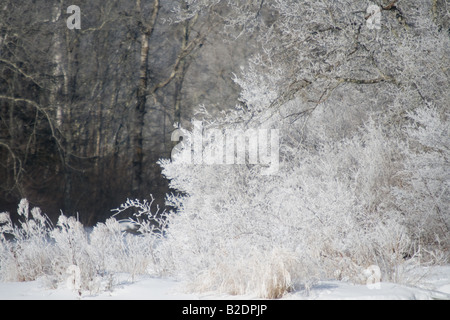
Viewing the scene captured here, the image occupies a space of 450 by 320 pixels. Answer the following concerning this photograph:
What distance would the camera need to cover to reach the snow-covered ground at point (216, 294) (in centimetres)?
425

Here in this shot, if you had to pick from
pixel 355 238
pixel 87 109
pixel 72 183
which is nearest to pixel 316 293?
pixel 355 238

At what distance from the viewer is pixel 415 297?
4270mm

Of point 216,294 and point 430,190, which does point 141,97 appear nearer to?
point 430,190

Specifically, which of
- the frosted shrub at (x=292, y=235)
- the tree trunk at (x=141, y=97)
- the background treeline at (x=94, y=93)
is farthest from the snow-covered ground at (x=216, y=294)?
the tree trunk at (x=141, y=97)

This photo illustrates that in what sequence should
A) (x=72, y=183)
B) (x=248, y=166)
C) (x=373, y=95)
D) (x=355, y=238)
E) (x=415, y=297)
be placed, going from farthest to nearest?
(x=72, y=183) → (x=373, y=95) → (x=248, y=166) → (x=355, y=238) → (x=415, y=297)

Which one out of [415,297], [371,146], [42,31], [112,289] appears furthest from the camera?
[42,31]

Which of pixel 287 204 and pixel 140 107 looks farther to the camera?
pixel 140 107

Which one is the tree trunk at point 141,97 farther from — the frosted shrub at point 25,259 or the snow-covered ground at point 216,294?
the snow-covered ground at point 216,294

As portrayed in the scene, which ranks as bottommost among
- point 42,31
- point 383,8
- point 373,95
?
point 373,95

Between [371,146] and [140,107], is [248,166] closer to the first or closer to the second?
[371,146]

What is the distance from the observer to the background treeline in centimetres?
1201

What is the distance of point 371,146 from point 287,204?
1.98m

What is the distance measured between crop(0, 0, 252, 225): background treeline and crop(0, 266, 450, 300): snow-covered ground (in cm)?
658

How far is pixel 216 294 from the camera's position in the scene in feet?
14.6
